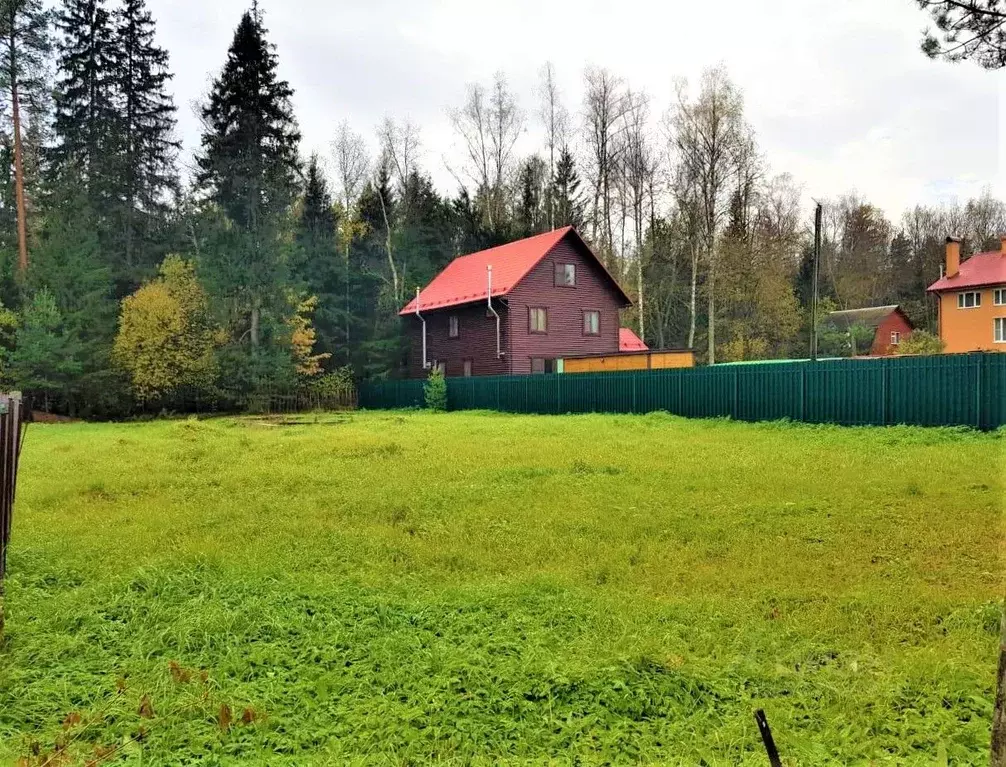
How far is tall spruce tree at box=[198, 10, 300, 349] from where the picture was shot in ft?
91.9

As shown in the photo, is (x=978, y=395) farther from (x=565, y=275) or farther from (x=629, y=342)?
(x=629, y=342)

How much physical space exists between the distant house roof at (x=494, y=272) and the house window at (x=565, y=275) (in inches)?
42.0

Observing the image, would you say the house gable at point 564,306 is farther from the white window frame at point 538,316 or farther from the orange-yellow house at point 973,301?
the orange-yellow house at point 973,301

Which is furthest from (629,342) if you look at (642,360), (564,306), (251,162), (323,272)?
(251,162)

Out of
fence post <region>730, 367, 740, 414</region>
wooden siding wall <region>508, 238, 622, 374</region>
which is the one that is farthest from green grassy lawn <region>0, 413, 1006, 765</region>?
wooden siding wall <region>508, 238, 622, 374</region>

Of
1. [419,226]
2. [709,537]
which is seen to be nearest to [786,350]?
[419,226]

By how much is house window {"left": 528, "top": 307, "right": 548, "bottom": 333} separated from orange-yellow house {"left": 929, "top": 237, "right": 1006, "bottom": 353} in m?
22.0

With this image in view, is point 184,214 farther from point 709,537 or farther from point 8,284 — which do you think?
point 709,537

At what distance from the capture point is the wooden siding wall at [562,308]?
28.2 meters

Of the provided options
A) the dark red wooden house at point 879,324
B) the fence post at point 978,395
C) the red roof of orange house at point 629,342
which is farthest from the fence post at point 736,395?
the dark red wooden house at point 879,324

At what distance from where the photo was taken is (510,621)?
4.02 metres

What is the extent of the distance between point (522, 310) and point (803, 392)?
14398 millimetres

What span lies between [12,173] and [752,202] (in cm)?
3575

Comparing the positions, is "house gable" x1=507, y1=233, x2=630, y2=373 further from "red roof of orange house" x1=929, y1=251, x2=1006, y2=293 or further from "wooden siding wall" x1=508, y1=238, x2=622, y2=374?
"red roof of orange house" x1=929, y1=251, x2=1006, y2=293
